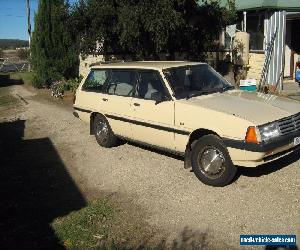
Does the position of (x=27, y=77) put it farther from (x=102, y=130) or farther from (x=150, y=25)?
(x=102, y=130)

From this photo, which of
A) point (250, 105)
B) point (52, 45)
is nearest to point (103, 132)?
point (250, 105)

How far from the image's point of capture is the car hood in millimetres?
5820

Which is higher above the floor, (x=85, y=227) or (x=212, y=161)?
(x=212, y=161)

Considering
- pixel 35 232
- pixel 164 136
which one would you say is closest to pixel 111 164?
Result: pixel 164 136

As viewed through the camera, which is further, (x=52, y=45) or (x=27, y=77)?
(x=27, y=77)

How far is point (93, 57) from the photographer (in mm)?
17469

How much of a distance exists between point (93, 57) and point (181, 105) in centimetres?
1170

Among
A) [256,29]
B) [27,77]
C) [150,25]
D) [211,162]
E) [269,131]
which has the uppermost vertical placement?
[256,29]

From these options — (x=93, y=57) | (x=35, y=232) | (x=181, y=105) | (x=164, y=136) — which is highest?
Answer: (x=93, y=57)

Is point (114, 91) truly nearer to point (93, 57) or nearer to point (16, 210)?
point (16, 210)

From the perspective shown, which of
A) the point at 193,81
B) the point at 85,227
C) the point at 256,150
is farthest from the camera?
the point at 193,81

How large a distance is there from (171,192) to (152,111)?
158cm

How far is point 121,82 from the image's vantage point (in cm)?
793

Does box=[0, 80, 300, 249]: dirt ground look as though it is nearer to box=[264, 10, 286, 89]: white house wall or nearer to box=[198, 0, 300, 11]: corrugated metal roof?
box=[264, 10, 286, 89]: white house wall
